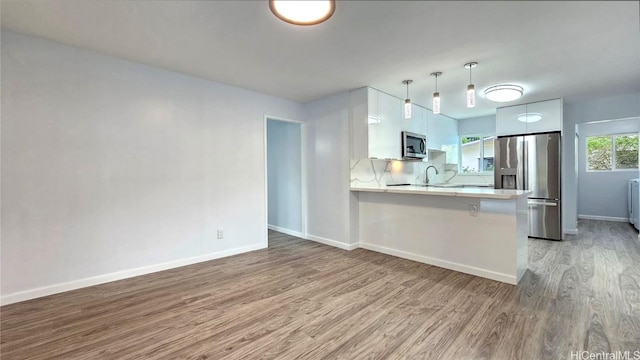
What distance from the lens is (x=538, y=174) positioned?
4766 mm

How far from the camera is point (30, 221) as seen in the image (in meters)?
2.57

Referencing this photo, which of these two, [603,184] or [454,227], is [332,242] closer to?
[454,227]

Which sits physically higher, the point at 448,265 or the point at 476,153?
the point at 476,153

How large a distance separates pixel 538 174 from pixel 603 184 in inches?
130

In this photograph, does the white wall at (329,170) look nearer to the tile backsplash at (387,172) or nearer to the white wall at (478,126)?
the tile backsplash at (387,172)

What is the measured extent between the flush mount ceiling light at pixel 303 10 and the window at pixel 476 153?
550 centimetres

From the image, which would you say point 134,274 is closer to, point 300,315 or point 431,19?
point 300,315

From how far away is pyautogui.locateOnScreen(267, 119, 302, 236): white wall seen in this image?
510 cm

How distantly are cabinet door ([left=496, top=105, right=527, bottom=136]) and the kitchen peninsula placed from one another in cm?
248

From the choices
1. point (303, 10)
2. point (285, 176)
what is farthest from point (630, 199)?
point (303, 10)

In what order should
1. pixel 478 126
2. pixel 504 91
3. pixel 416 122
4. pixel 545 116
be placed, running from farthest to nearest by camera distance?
pixel 478 126 → pixel 416 122 → pixel 545 116 → pixel 504 91

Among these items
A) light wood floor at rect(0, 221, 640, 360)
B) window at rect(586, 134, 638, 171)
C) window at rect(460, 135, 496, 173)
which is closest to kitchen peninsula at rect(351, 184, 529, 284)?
light wood floor at rect(0, 221, 640, 360)

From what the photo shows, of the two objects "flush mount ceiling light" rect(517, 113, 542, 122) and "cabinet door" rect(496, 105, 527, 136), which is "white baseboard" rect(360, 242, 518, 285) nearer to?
"cabinet door" rect(496, 105, 527, 136)

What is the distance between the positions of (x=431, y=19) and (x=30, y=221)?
4.02 metres
